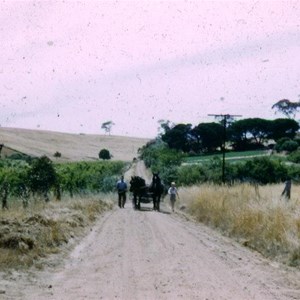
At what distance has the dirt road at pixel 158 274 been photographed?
30.6ft

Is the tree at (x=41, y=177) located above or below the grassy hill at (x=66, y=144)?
below

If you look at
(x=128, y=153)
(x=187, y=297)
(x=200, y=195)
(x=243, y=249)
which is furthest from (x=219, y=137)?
(x=187, y=297)

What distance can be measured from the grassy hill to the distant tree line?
2594 centimetres

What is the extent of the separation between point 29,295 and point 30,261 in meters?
2.84

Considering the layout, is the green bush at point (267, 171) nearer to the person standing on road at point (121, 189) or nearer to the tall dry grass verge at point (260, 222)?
the person standing on road at point (121, 189)

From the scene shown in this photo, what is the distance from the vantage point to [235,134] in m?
102

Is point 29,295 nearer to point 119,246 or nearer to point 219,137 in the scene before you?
point 119,246

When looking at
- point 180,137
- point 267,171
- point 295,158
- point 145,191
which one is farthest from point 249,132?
point 145,191

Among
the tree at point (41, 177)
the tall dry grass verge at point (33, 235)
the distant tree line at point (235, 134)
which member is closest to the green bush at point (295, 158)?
the distant tree line at point (235, 134)

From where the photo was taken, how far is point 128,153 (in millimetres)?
154250

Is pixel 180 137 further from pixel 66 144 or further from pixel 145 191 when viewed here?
pixel 145 191

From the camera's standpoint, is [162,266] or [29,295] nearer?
[29,295]

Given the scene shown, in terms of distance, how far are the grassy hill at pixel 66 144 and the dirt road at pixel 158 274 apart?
88329mm

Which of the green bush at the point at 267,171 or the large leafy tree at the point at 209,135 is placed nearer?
the green bush at the point at 267,171
